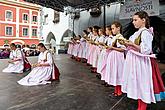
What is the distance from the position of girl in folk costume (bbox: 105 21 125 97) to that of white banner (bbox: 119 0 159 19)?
3.20 metres

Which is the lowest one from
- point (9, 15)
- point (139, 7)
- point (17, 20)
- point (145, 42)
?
point (145, 42)

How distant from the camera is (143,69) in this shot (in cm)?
246

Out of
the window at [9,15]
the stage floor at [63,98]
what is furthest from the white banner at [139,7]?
the window at [9,15]

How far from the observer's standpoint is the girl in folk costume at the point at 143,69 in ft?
7.95

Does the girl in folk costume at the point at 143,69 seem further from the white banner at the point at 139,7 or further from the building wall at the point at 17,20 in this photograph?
the building wall at the point at 17,20

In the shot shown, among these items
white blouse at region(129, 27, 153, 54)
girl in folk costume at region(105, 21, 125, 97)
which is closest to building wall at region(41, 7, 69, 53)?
girl in folk costume at region(105, 21, 125, 97)

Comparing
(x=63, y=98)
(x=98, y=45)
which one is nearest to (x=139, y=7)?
(x=98, y=45)

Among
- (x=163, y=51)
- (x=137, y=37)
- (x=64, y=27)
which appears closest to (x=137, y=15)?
(x=137, y=37)

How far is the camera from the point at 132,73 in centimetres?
251

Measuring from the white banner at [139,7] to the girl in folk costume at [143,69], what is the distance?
393cm

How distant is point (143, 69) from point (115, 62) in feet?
3.26

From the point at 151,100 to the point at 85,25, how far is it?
9.16 metres

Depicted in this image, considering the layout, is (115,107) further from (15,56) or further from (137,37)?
(15,56)

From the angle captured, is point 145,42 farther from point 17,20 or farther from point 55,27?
point 17,20
